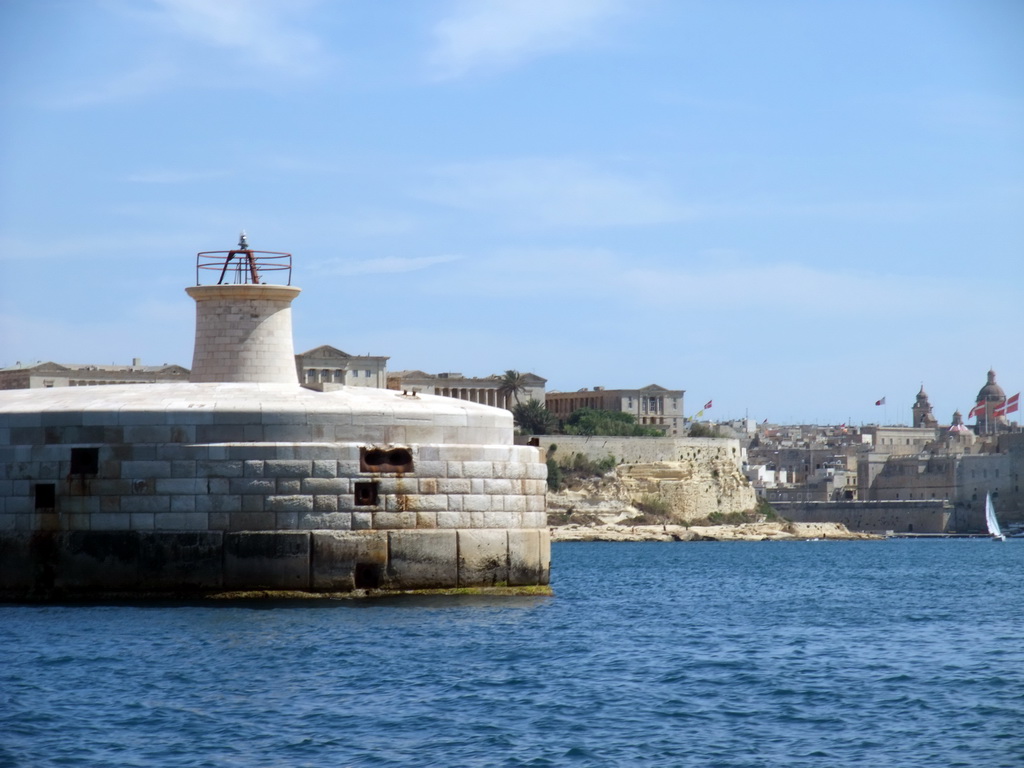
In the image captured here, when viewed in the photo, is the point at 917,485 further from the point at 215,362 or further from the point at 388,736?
the point at 388,736

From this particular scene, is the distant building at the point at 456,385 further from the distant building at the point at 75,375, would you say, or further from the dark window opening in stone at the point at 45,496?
the dark window opening in stone at the point at 45,496

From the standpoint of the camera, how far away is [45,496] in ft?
70.9

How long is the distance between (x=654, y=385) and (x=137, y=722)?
120800mm

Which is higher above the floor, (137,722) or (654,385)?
(654,385)

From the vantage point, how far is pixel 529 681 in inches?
660

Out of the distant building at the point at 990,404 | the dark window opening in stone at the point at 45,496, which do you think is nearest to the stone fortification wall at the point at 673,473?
the distant building at the point at 990,404

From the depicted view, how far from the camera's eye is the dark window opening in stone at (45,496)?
21.6 metres

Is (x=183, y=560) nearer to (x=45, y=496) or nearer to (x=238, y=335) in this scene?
(x=45, y=496)

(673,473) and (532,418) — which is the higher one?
(532,418)

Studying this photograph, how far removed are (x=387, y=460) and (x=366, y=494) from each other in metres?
0.55

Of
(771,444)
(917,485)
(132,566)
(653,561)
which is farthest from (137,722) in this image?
(771,444)

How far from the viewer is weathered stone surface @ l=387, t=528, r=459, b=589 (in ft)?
70.8

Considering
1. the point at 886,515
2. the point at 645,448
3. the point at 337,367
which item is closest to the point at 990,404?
the point at 886,515

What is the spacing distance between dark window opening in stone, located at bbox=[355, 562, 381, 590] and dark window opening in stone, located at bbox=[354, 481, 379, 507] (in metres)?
0.84
